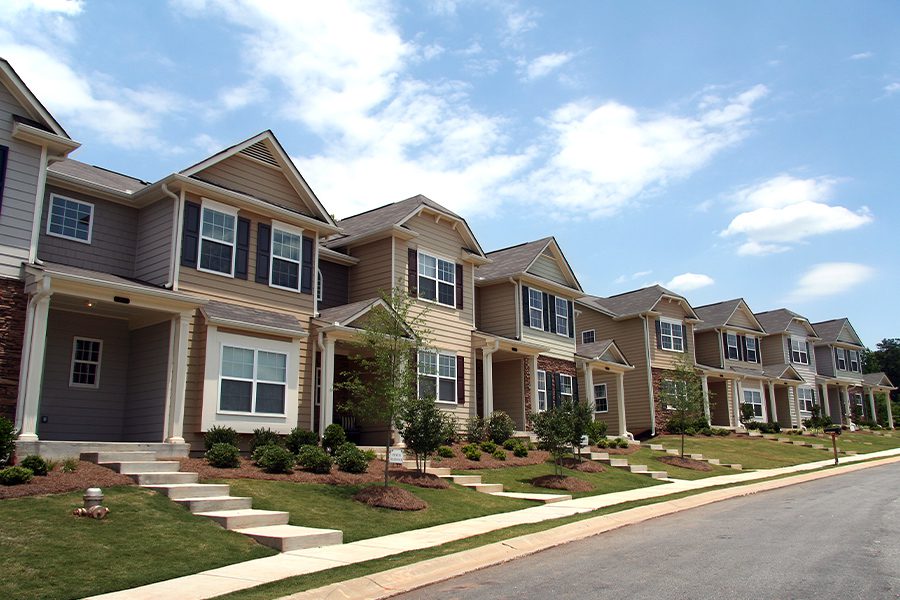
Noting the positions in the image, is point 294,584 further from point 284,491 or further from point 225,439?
point 225,439

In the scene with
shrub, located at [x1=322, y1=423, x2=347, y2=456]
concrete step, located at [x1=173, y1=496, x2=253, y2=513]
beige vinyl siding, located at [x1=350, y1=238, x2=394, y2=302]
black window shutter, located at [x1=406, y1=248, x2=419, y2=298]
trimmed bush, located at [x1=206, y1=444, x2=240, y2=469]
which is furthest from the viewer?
black window shutter, located at [x1=406, y1=248, x2=419, y2=298]

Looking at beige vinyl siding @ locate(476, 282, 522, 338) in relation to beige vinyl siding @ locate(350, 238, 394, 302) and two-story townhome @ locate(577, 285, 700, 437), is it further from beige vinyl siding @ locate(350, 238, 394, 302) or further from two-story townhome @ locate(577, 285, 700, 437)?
two-story townhome @ locate(577, 285, 700, 437)

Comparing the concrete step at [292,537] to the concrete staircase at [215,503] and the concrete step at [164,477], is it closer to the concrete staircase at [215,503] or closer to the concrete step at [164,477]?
the concrete staircase at [215,503]

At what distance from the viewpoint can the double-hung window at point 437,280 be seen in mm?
26625

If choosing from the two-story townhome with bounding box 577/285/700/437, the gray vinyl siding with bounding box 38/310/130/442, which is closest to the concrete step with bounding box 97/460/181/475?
the gray vinyl siding with bounding box 38/310/130/442

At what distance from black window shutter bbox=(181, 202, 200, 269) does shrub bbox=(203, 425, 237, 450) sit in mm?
Answer: 4477

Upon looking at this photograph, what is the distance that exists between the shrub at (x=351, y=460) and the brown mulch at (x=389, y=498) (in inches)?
75.1

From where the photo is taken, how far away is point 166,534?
456 inches

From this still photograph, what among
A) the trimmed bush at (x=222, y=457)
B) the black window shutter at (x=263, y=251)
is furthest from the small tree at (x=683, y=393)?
the trimmed bush at (x=222, y=457)

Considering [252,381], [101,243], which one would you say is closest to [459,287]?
[252,381]

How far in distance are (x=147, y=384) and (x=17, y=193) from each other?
5.58 metres

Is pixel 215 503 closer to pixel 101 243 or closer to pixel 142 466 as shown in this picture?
pixel 142 466

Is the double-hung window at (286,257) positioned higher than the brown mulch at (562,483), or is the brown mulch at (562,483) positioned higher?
the double-hung window at (286,257)

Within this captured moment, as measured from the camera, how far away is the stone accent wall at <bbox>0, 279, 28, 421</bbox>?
51.1ft
